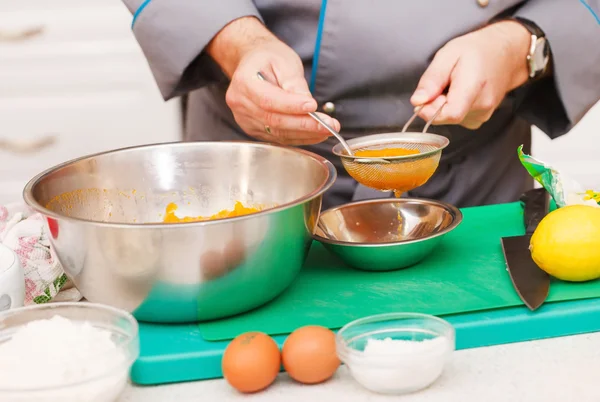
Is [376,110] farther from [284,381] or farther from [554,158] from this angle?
[554,158]

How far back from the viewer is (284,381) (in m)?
0.85

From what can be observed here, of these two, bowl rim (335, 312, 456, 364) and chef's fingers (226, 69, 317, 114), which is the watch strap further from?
bowl rim (335, 312, 456, 364)

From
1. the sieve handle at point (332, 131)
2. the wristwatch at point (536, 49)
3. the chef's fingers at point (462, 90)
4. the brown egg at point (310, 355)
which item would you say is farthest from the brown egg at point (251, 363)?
the wristwatch at point (536, 49)

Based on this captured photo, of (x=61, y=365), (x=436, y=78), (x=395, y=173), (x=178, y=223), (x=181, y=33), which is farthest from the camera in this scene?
(x=181, y=33)

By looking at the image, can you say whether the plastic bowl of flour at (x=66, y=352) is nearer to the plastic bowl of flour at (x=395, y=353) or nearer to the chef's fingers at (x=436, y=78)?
the plastic bowl of flour at (x=395, y=353)

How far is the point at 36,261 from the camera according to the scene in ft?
3.33

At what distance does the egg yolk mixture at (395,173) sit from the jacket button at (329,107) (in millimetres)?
232

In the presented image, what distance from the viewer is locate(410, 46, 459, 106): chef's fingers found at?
1.17m

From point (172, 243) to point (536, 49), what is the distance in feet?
2.53

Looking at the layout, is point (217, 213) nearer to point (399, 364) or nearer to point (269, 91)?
point (269, 91)

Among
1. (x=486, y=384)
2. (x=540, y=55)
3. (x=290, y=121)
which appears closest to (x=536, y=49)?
(x=540, y=55)

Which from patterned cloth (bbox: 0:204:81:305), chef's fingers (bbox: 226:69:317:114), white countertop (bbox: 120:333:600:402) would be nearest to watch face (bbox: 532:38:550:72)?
chef's fingers (bbox: 226:69:317:114)

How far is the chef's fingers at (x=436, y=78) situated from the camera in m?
1.17

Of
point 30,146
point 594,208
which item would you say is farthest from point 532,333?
point 30,146
